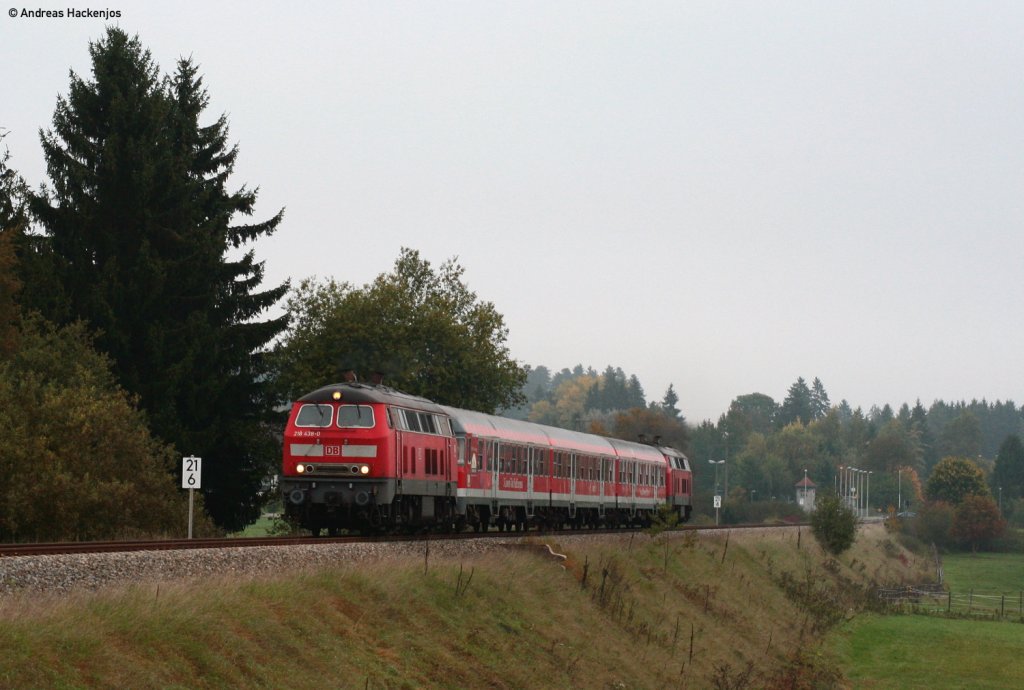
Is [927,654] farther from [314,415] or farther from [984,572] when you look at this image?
[984,572]

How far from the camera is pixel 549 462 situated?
166 feet

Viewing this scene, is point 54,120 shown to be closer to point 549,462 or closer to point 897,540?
point 549,462

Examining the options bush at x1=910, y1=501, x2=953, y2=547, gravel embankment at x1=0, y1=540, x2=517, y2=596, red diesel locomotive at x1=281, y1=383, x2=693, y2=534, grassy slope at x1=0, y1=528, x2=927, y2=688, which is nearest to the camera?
grassy slope at x1=0, y1=528, x2=927, y2=688

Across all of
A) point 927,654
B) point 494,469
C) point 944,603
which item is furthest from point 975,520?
point 494,469

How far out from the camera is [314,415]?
34312mm

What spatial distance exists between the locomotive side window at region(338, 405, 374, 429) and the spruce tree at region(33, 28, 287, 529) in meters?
18.1

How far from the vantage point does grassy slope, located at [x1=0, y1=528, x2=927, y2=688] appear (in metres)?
17.0

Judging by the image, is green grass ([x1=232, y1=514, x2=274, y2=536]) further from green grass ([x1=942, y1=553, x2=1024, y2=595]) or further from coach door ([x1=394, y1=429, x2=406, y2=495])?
green grass ([x1=942, y1=553, x2=1024, y2=595])

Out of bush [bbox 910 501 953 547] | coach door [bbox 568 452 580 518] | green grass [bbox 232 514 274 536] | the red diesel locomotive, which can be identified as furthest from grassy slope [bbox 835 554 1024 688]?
bush [bbox 910 501 953 547]

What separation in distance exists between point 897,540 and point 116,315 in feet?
341

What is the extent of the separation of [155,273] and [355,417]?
2056 cm

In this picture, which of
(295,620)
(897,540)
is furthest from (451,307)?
(897,540)

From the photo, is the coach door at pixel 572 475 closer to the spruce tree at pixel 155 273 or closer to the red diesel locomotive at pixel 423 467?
the red diesel locomotive at pixel 423 467

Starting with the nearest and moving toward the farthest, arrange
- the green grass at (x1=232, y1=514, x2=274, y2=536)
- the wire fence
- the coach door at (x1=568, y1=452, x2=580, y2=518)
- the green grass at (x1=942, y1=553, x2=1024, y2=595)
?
1. the coach door at (x1=568, y1=452, x2=580, y2=518)
2. the green grass at (x1=232, y1=514, x2=274, y2=536)
3. the wire fence
4. the green grass at (x1=942, y1=553, x2=1024, y2=595)
